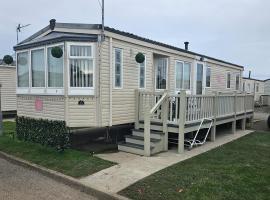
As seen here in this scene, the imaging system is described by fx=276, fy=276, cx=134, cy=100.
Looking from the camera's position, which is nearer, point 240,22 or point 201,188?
point 201,188

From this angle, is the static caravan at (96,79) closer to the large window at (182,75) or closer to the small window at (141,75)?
the small window at (141,75)

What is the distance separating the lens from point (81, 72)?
7852 mm

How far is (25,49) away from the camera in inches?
365

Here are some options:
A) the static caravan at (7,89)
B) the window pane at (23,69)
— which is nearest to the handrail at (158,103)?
the window pane at (23,69)

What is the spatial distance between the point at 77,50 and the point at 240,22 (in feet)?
44.4

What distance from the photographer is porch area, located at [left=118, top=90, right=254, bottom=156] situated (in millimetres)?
7668

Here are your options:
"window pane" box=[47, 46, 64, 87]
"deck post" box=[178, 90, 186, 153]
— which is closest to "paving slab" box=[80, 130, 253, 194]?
"deck post" box=[178, 90, 186, 153]

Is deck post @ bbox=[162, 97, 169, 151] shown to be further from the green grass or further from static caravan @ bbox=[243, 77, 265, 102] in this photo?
static caravan @ bbox=[243, 77, 265, 102]

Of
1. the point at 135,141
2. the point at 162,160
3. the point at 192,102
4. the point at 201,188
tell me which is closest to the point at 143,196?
the point at 201,188

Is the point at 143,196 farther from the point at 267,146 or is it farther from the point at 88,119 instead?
the point at 267,146

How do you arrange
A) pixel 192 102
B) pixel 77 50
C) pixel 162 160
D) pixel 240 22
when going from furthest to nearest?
1. pixel 240 22
2. pixel 192 102
3. pixel 77 50
4. pixel 162 160

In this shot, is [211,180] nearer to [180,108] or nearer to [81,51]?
[180,108]

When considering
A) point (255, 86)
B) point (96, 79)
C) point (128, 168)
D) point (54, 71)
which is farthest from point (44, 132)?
point (255, 86)

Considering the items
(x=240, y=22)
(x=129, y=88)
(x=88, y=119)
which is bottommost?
(x=88, y=119)
